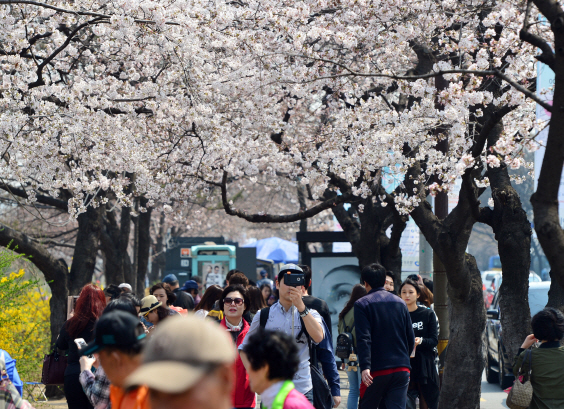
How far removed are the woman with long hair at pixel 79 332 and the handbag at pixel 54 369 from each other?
48 cm

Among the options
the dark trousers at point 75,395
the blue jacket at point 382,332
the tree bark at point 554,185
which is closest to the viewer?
the tree bark at point 554,185

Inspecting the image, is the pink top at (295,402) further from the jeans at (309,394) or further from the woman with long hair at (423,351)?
the woman with long hair at (423,351)

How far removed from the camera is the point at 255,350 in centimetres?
333

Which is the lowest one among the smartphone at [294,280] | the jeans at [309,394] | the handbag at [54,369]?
the jeans at [309,394]

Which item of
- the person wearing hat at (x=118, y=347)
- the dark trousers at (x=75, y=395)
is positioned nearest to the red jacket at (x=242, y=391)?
the dark trousers at (x=75, y=395)

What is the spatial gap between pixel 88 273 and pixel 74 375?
7216 mm

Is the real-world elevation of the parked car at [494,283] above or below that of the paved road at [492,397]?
above

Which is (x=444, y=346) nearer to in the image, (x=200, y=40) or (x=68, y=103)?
(x=200, y=40)

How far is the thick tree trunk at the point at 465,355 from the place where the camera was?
8.18 meters

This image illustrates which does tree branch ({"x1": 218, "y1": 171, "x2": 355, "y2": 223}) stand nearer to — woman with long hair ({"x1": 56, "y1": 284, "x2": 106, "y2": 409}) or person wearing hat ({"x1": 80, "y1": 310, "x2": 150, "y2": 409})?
woman with long hair ({"x1": 56, "y1": 284, "x2": 106, "y2": 409})

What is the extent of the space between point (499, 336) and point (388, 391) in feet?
19.7

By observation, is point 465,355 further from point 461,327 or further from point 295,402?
point 295,402

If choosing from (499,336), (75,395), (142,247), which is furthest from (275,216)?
(142,247)

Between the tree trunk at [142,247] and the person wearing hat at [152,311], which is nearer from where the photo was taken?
the person wearing hat at [152,311]
